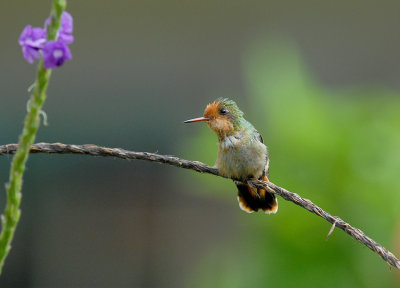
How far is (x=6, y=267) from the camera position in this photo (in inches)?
208

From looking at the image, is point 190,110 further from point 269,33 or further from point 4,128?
point 4,128

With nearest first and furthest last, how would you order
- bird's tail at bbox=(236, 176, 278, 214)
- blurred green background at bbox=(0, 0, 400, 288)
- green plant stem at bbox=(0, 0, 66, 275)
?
1. green plant stem at bbox=(0, 0, 66, 275)
2. bird's tail at bbox=(236, 176, 278, 214)
3. blurred green background at bbox=(0, 0, 400, 288)

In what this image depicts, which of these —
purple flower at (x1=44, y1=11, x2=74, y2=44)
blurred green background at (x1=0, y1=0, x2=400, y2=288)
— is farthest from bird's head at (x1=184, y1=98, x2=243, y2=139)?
blurred green background at (x1=0, y1=0, x2=400, y2=288)

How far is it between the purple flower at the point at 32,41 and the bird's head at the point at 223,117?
1241mm

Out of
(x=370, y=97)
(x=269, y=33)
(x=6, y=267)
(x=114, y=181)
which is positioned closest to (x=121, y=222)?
(x=114, y=181)

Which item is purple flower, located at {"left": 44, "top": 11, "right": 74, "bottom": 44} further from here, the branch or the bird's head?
the bird's head

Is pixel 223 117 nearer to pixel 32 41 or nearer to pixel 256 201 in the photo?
pixel 256 201

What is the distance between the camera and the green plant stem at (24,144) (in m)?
0.59

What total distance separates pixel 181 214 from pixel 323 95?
255cm

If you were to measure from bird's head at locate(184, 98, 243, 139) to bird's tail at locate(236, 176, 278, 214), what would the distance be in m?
0.23

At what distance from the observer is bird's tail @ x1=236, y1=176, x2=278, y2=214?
2.13m

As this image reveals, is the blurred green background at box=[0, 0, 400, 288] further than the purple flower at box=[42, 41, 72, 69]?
Yes

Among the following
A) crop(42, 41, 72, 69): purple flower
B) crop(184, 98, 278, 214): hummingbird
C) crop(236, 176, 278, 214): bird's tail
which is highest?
crop(184, 98, 278, 214): hummingbird

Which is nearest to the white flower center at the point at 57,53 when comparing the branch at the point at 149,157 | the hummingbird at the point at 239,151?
the branch at the point at 149,157
